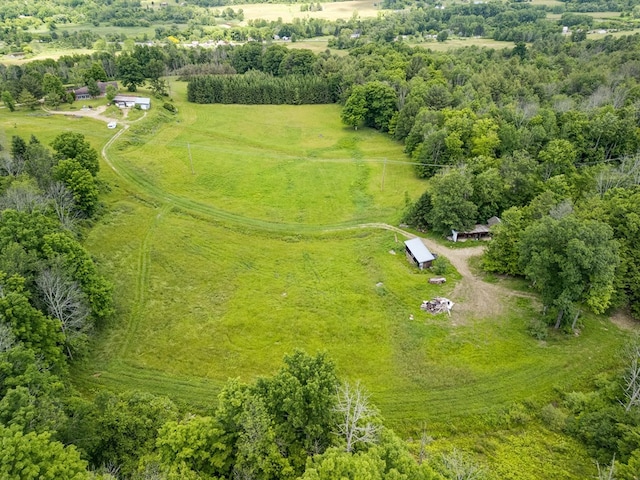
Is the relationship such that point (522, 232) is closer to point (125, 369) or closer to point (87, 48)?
point (125, 369)

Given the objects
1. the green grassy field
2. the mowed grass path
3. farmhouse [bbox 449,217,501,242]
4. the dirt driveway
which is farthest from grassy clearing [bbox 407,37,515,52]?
the dirt driveway

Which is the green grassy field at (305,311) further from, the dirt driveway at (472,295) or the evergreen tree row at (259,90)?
the evergreen tree row at (259,90)

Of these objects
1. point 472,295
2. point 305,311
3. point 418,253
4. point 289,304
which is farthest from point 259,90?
point 472,295

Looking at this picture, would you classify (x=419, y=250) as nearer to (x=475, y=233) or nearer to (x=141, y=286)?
(x=475, y=233)

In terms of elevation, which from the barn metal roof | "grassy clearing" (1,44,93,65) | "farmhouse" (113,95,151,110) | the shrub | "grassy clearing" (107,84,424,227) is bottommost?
"grassy clearing" (107,84,424,227)

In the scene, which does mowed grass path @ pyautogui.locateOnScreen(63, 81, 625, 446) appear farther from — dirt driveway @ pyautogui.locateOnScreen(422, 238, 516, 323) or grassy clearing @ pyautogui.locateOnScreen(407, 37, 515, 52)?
grassy clearing @ pyautogui.locateOnScreen(407, 37, 515, 52)

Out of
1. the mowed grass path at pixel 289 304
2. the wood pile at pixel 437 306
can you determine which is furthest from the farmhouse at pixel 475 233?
the wood pile at pixel 437 306

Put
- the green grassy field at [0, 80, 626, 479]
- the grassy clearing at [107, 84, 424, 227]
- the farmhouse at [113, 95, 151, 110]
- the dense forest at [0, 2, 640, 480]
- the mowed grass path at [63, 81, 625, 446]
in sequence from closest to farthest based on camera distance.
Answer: the dense forest at [0, 2, 640, 480]
the green grassy field at [0, 80, 626, 479]
the mowed grass path at [63, 81, 625, 446]
the grassy clearing at [107, 84, 424, 227]
the farmhouse at [113, 95, 151, 110]
